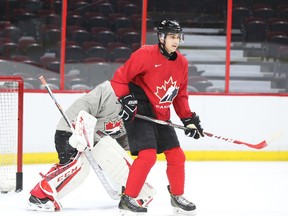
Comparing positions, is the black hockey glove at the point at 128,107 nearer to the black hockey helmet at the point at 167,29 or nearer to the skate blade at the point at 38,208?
the black hockey helmet at the point at 167,29

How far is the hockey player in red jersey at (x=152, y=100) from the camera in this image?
176 inches

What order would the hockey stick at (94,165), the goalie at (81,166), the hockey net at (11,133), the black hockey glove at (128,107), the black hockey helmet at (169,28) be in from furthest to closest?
the hockey net at (11,133)
the hockey stick at (94,165)
the goalie at (81,166)
the black hockey helmet at (169,28)
the black hockey glove at (128,107)

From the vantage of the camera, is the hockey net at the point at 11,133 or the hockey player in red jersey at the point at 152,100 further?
the hockey net at the point at 11,133

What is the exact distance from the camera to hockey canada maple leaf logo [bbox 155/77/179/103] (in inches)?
180

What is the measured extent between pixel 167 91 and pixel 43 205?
942mm

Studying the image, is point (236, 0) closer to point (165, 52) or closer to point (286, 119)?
point (286, 119)

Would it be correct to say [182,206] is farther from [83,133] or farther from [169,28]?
[169,28]

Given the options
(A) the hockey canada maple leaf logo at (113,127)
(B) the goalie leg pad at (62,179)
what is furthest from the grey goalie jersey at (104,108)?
(B) the goalie leg pad at (62,179)

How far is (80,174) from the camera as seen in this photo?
4754 mm

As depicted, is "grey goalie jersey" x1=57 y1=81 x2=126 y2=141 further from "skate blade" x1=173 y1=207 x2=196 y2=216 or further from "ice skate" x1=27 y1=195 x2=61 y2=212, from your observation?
"skate blade" x1=173 y1=207 x2=196 y2=216

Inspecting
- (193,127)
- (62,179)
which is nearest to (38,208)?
(62,179)

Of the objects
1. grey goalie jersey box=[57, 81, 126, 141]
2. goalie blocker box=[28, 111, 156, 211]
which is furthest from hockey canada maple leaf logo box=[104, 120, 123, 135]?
Answer: goalie blocker box=[28, 111, 156, 211]

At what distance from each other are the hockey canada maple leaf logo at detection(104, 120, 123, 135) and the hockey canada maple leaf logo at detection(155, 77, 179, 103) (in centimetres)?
46

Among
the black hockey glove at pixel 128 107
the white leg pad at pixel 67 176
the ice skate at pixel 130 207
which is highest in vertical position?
the black hockey glove at pixel 128 107
